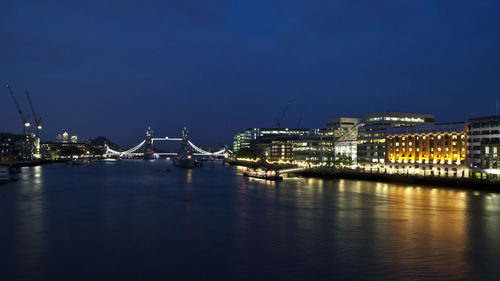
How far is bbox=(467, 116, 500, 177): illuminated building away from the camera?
1471 inches

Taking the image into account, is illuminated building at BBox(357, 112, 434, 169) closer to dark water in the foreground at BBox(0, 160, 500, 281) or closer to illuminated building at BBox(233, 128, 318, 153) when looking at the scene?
dark water in the foreground at BBox(0, 160, 500, 281)

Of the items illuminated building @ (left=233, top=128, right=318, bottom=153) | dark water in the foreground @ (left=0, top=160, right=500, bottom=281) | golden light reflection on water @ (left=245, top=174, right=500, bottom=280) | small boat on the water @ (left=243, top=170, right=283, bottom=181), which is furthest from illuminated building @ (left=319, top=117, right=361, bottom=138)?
illuminated building @ (left=233, top=128, right=318, bottom=153)

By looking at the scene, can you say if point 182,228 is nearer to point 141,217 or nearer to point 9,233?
point 141,217

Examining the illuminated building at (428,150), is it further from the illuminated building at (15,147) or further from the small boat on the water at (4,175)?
the illuminated building at (15,147)

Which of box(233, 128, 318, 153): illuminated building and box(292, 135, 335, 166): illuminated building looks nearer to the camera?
box(292, 135, 335, 166): illuminated building

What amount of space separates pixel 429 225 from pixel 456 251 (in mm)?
4791

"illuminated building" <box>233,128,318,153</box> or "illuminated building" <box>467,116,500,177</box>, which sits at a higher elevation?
"illuminated building" <box>233,128,318,153</box>

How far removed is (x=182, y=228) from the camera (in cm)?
1883

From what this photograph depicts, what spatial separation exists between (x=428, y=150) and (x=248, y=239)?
3676 cm

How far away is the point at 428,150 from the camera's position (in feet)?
154

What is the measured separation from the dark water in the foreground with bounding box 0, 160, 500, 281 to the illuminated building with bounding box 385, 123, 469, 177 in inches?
625

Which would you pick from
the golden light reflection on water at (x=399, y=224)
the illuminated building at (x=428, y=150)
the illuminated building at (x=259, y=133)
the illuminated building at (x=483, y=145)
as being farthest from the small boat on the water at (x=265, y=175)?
the illuminated building at (x=259, y=133)

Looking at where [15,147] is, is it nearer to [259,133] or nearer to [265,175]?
[265,175]

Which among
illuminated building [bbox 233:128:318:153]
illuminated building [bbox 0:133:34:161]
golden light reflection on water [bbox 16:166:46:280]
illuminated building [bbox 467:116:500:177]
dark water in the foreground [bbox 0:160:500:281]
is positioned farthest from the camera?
illuminated building [bbox 233:128:318:153]
